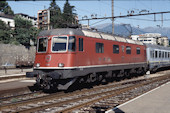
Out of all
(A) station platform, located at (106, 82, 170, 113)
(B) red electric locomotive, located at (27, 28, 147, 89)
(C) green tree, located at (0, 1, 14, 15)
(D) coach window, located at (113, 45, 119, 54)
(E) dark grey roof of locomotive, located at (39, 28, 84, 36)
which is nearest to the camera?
(A) station platform, located at (106, 82, 170, 113)

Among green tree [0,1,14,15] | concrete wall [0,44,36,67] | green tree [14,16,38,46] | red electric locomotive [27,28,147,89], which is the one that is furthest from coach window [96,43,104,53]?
green tree [0,1,14,15]

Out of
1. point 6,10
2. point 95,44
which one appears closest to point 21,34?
point 95,44

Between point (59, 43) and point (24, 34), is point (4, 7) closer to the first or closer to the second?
point (24, 34)

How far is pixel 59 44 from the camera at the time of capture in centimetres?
1193

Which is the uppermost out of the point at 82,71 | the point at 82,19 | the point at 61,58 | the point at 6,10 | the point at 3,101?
the point at 6,10

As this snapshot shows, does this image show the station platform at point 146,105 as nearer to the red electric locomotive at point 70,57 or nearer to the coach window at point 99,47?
the red electric locomotive at point 70,57

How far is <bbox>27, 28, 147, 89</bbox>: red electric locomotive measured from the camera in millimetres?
11539

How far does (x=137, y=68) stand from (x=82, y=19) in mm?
9708

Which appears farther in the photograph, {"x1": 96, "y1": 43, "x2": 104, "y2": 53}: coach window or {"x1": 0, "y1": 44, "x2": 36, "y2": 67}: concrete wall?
{"x1": 0, "y1": 44, "x2": 36, "y2": 67}: concrete wall

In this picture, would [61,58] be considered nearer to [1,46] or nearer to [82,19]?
[82,19]

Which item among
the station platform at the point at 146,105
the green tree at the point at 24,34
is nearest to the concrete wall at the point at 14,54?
the green tree at the point at 24,34

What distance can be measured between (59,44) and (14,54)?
912 inches

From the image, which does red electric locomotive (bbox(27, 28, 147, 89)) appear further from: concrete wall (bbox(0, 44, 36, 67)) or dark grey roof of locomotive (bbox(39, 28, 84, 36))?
concrete wall (bbox(0, 44, 36, 67))

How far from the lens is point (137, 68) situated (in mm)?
21578
